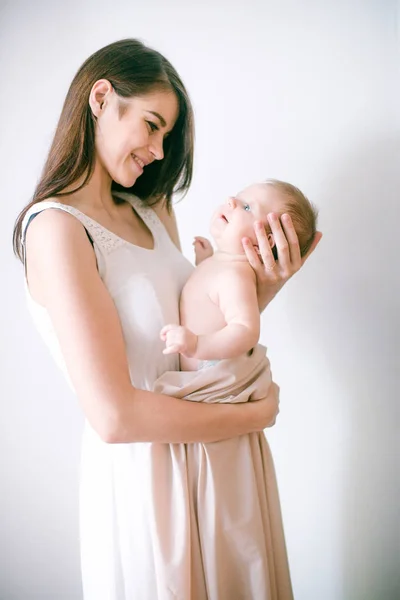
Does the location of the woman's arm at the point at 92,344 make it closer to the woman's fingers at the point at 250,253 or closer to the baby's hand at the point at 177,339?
the baby's hand at the point at 177,339

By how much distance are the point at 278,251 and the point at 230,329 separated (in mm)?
218

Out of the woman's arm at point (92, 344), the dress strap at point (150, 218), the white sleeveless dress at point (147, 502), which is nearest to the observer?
the woman's arm at point (92, 344)

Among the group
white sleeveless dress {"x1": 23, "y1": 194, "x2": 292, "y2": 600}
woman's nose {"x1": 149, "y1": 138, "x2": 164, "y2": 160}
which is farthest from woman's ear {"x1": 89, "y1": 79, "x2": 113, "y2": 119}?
white sleeveless dress {"x1": 23, "y1": 194, "x2": 292, "y2": 600}

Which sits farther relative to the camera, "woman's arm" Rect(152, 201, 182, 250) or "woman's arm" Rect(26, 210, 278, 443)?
"woman's arm" Rect(152, 201, 182, 250)

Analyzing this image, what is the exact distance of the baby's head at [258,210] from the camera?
1.18m

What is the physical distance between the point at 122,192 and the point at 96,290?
1.47 feet

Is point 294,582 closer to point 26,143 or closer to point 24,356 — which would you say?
point 24,356

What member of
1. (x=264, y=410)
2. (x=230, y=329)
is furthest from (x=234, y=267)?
(x=264, y=410)

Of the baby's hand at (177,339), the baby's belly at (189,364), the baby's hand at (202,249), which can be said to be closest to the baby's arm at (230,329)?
the baby's hand at (177,339)

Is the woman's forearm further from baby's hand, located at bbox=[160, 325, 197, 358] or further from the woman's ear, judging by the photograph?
the woman's ear

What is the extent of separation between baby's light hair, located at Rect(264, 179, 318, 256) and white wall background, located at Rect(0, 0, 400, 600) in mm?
303

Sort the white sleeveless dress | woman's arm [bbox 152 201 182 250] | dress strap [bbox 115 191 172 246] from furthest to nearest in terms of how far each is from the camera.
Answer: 1. woman's arm [bbox 152 201 182 250]
2. dress strap [bbox 115 191 172 246]
3. the white sleeveless dress

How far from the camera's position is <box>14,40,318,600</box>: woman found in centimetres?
101

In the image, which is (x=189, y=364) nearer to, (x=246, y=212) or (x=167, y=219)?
(x=246, y=212)
